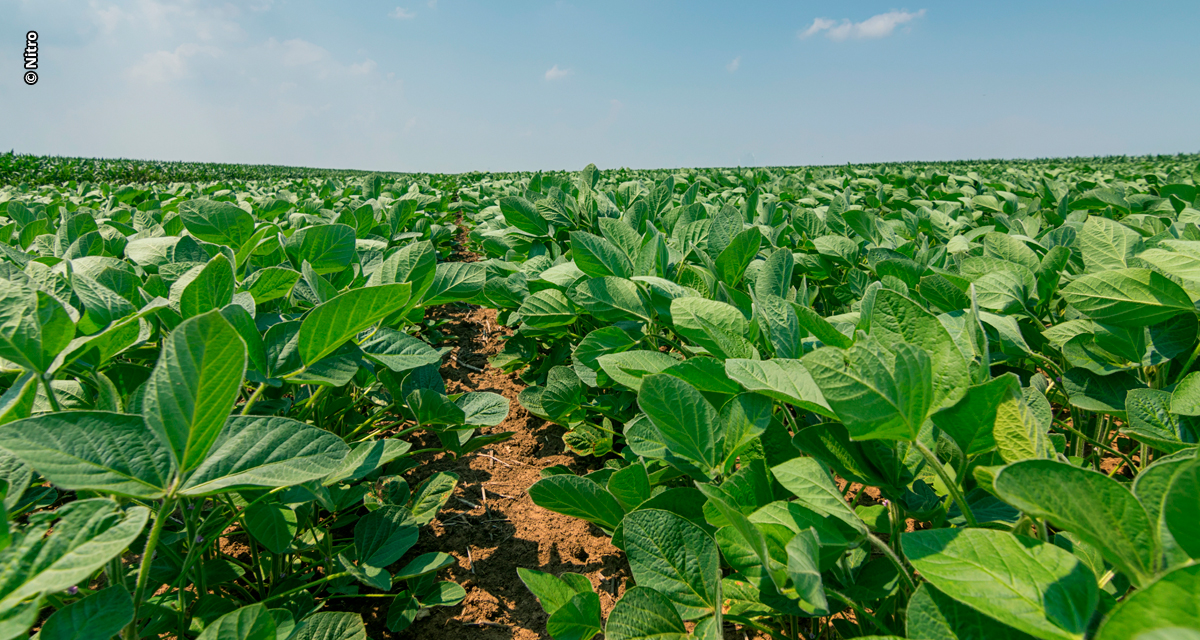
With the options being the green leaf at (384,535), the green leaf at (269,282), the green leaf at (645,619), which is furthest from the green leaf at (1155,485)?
the green leaf at (269,282)

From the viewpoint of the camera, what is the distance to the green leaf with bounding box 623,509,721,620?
0.86m

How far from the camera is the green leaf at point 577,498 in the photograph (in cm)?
101

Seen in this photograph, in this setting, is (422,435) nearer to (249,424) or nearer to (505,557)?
(505,557)

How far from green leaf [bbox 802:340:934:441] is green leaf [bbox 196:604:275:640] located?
0.84 meters

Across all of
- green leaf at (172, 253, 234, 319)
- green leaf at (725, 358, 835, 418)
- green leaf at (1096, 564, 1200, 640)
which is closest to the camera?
green leaf at (1096, 564, 1200, 640)

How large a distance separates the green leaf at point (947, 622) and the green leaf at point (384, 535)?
1.03 metres

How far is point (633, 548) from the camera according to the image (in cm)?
87

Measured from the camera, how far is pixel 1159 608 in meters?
0.42

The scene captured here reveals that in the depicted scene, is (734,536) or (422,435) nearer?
(734,536)

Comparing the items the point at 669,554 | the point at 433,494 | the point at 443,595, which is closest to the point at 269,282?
the point at 433,494

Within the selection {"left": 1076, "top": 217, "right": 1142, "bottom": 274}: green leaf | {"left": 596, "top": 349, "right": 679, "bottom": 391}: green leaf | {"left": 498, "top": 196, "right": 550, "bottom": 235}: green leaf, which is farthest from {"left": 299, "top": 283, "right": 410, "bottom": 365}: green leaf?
{"left": 1076, "top": 217, "right": 1142, "bottom": 274}: green leaf

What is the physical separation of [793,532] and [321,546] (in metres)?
1.13

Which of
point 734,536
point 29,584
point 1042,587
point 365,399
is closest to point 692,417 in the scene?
point 734,536

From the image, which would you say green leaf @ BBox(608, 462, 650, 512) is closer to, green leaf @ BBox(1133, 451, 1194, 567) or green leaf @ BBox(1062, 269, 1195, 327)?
green leaf @ BBox(1133, 451, 1194, 567)
